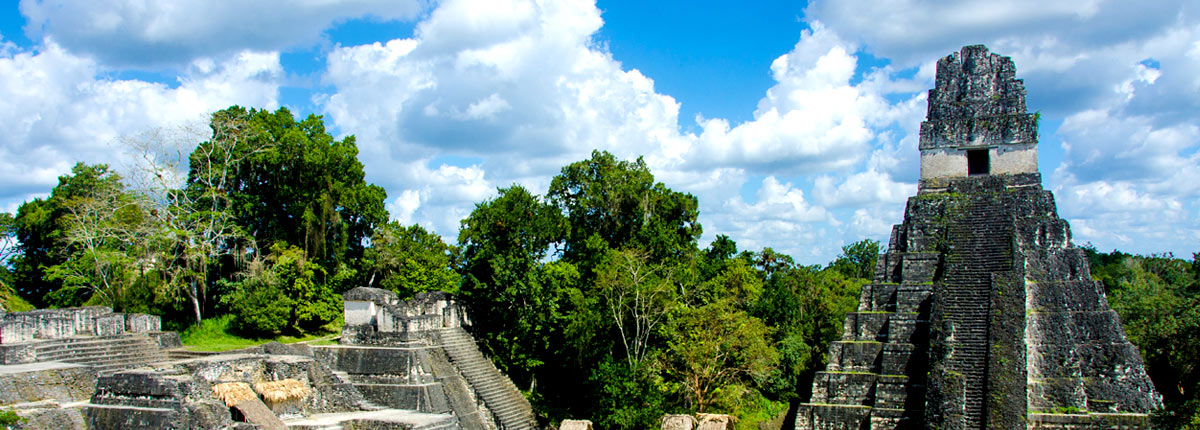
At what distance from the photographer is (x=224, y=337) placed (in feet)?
84.9

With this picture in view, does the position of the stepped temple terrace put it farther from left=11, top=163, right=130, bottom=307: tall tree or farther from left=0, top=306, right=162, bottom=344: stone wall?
left=11, top=163, right=130, bottom=307: tall tree

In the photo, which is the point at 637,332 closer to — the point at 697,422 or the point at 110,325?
the point at 697,422

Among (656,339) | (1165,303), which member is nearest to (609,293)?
(656,339)

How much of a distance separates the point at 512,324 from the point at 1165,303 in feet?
77.1

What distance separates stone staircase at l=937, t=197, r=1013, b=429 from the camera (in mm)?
16844

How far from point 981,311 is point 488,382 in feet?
47.1

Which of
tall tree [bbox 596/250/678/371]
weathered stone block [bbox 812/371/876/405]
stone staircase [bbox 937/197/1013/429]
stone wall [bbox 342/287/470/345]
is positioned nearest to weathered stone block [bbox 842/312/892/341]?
weathered stone block [bbox 812/371/876/405]

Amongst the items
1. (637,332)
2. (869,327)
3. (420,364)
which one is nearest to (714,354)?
(637,332)

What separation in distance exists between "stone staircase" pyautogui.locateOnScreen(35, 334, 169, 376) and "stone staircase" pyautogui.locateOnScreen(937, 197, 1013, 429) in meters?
18.2

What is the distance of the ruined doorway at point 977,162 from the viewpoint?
23039 mm

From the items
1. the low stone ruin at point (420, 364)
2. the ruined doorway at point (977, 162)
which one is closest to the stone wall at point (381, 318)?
the low stone ruin at point (420, 364)

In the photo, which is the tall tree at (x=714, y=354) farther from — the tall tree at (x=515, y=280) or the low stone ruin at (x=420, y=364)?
the low stone ruin at (x=420, y=364)

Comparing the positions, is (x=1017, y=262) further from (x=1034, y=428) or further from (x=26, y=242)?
(x=26, y=242)

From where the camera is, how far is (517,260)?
26.6 metres
